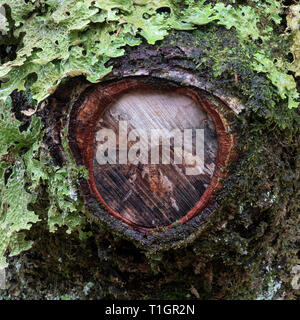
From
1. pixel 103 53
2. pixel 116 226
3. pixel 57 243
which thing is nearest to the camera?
pixel 103 53

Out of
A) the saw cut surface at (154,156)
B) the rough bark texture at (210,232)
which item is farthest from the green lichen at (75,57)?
the saw cut surface at (154,156)

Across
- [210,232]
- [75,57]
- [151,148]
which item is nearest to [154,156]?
[151,148]

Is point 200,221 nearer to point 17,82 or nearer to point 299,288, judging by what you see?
point 299,288

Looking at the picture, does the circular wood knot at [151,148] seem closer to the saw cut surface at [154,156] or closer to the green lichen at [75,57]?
the saw cut surface at [154,156]

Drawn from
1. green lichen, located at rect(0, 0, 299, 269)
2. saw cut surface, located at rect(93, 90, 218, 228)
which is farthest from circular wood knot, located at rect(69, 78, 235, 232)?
green lichen, located at rect(0, 0, 299, 269)

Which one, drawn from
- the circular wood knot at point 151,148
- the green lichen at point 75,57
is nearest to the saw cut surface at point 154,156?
the circular wood knot at point 151,148
